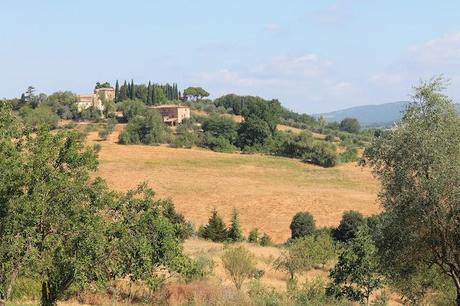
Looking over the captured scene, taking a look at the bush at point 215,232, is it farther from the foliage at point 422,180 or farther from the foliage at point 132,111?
the foliage at point 132,111

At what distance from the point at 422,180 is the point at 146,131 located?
98546 mm

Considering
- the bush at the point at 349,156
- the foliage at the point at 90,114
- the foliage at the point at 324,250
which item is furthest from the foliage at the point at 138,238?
the foliage at the point at 90,114

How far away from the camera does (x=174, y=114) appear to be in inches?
5463

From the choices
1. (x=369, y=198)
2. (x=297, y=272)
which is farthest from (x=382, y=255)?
(x=369, y=198)

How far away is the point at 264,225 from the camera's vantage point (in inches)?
2660

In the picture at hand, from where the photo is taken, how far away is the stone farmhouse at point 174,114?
451 feet

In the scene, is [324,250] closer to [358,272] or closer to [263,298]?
[358,272]

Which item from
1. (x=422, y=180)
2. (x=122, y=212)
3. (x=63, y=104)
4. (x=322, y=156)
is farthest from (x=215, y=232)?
(x=63, y=104)

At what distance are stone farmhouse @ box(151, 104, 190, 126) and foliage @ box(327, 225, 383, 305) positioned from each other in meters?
107

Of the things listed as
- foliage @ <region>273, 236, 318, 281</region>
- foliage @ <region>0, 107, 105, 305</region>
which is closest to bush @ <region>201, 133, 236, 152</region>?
foliage @ <region>273, 236, 318, 281</region>

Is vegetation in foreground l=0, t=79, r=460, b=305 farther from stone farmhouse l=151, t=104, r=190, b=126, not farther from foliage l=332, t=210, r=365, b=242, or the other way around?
stone farmhouse l=151, t=104, r=190, b=126

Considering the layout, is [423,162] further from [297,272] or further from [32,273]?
[297,272]

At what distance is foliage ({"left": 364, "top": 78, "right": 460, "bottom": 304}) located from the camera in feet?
54.5

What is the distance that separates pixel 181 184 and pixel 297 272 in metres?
47.5
